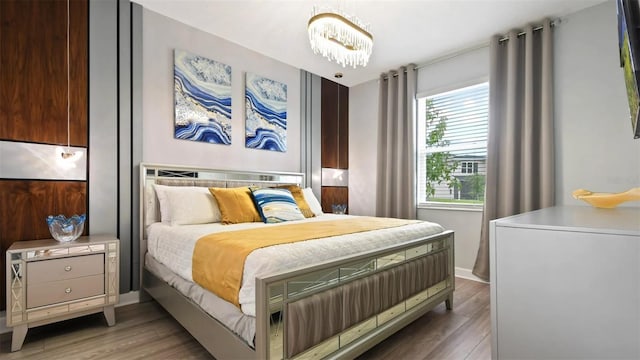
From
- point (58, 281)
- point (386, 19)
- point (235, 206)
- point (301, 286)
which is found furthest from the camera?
point (386, 19)

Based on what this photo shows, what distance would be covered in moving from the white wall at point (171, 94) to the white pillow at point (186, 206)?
0.46 metres

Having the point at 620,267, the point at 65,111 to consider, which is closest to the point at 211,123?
the point at 65,111

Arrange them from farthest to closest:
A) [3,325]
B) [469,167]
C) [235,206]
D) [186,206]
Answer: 1. [469,167]
2. [235,206]
3. [186,206]
4. [3,325]

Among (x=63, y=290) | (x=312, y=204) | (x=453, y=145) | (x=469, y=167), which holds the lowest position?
(x=63, y=290)

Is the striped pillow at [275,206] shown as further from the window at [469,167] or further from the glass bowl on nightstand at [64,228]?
the window at [469,167]

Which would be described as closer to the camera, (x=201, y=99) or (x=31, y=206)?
(x=31, y=206)

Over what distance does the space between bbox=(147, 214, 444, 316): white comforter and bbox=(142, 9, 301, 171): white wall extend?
813 millimetres

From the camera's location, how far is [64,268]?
79.3 inches

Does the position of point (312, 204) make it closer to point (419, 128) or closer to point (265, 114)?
point (265, 114)

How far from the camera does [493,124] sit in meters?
3.24

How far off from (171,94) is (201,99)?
11.4 inches

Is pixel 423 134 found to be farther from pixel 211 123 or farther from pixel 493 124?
pixel 211 123

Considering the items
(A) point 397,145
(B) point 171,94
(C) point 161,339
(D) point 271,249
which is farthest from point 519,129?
(C) point 161,339

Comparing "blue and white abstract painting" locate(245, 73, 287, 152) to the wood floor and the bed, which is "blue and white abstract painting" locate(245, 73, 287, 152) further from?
the wood floor
